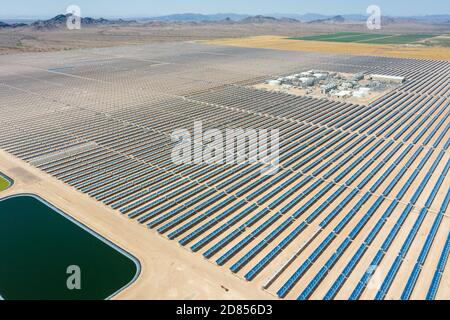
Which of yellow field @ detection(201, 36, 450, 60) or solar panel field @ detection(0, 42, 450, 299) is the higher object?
yellow field @ detection(201, 36, 450, 60)

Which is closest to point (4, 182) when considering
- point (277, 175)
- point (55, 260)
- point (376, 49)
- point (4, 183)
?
point (4, 183)

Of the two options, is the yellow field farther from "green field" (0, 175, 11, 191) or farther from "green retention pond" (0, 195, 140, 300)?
"green retention pond" (0, 195, 140, 300)

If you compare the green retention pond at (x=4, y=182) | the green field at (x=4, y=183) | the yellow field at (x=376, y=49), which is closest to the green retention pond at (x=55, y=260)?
the green field at (x=4, y=183)

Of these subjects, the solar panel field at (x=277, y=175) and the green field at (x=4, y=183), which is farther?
the green field at (x=4, y=183)

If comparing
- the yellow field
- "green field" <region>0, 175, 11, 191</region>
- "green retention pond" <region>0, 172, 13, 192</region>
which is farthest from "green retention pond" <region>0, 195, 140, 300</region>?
the yellow field

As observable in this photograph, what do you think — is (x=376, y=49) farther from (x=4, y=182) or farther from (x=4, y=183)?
(x=4, y=183)

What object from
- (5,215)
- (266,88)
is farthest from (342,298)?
(266,88)

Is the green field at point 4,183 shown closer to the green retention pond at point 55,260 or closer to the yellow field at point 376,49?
the green retention pond at point 55,260

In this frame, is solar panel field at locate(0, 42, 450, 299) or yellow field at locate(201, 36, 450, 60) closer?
solar panel field at locate(0, 42, 450, 299)

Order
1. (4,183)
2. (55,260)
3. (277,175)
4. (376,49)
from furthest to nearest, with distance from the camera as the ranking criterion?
1. (376,49)
2. (277,175)
3. (4,183)
4. (55,260)
